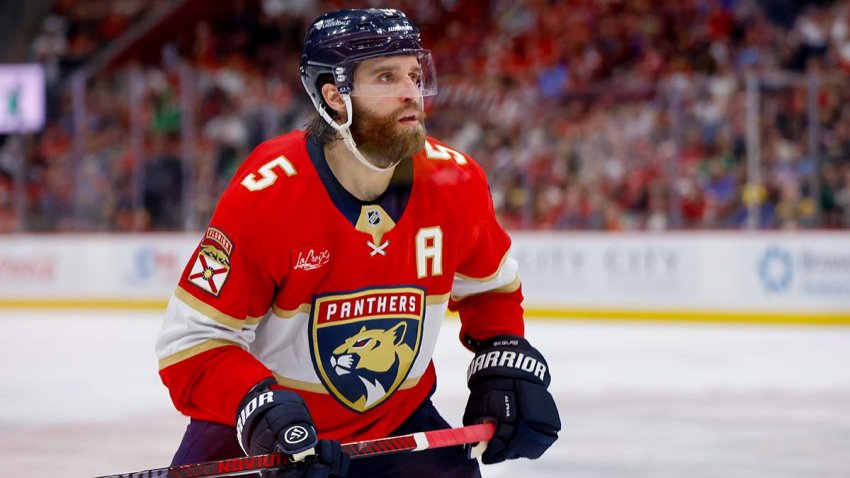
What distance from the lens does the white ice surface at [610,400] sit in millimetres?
4094

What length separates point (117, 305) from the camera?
9.85 metres

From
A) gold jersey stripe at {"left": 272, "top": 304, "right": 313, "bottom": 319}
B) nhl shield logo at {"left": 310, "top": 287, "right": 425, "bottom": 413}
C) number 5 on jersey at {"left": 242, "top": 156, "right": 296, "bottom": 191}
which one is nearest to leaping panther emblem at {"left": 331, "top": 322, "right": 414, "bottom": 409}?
nhl shield logo at {"left": 310, "top": 287, "right": 425, "bottom": 413}

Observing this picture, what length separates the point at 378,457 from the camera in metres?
2.36

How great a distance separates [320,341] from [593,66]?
859cm

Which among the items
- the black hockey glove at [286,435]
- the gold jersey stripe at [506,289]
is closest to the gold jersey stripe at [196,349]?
the black hockey glove at [286,435]

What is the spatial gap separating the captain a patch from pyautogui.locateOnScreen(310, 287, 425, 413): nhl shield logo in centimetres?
20

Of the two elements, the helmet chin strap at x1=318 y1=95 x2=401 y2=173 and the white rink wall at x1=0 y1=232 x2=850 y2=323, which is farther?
the white rink wall at x1=0 y1=232 x2=850 y2=323

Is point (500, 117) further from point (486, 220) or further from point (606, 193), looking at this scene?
point (486, 220)

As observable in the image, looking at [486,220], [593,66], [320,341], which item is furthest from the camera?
[593,66]

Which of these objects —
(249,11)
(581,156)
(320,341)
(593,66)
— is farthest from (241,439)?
(249,11)

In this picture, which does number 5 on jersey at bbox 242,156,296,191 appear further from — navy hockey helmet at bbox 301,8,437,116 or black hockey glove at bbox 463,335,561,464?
black hockey glove at bbox 463,335,561,464

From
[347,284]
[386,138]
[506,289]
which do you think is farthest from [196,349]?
[506,289]

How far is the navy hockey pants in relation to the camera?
2.30 metres

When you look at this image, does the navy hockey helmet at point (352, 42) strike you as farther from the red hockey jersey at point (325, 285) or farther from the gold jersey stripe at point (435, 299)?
the gold jersey stripe at point (435, 299)
